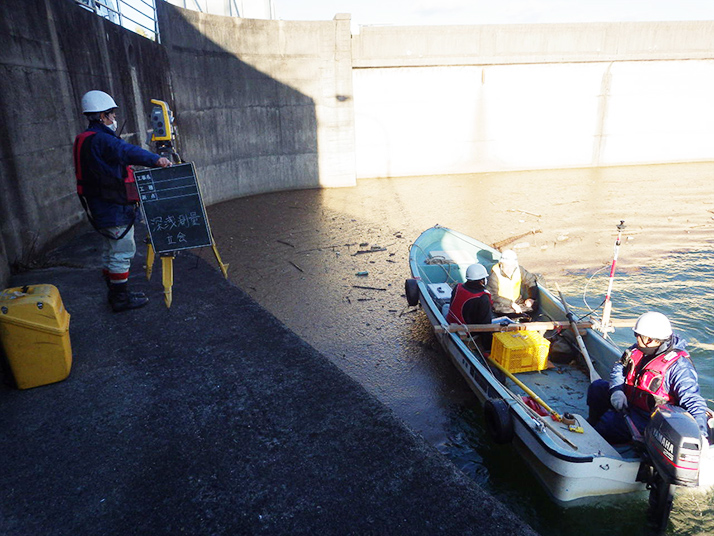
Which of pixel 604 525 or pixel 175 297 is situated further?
pixel 175 297

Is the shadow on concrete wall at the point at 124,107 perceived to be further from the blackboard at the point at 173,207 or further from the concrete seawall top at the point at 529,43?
the concrete seawall top at the point at 529,43

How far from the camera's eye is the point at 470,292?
21.2 ft

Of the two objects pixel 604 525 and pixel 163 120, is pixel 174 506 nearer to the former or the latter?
pixel 604 525

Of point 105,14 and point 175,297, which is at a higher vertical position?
point 105,14

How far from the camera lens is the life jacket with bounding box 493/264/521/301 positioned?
23.9ft

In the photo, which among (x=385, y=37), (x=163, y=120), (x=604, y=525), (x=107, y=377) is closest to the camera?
(x=107, y=377)

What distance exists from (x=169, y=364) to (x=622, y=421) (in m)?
4.37

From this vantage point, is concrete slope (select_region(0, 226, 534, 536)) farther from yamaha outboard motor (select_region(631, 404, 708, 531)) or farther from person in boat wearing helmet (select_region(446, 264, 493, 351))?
person in boat wearing helmet (select_region(446, 264, 493, 351))

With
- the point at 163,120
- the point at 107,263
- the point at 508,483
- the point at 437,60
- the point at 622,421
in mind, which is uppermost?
the point at 437,60

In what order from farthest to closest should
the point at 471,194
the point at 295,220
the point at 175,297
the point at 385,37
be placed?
1. the point at 385,37
2. the point at 471,194
3. the point at 295,220
4. the point at 175,297

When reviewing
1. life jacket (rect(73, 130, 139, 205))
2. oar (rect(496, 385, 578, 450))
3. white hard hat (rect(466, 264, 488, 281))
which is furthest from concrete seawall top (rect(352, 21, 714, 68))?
oar (rect(496, 385, 578, 450))

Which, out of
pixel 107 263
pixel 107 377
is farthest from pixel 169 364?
pixel 107 263

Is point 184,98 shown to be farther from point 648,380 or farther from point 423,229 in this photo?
point 648,380

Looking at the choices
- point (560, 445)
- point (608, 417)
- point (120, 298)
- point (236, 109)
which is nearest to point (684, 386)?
point (608, 417)
